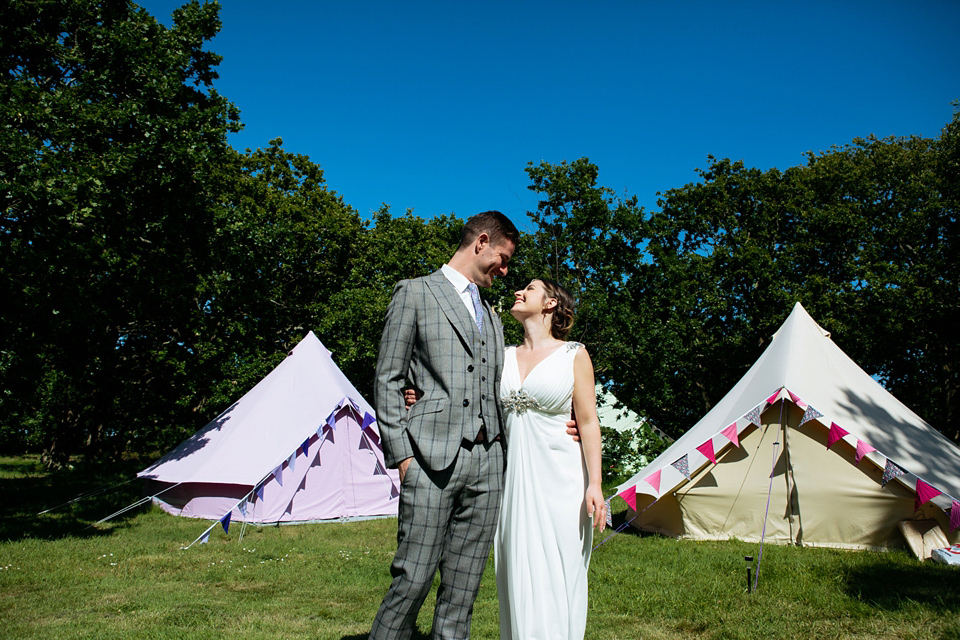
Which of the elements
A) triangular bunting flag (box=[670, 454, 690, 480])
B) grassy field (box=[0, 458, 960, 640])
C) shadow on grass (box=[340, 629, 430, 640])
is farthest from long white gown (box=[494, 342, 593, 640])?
triangular bunting flag (box=[670, 454, 690, 480])

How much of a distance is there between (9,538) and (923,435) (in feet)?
31.3

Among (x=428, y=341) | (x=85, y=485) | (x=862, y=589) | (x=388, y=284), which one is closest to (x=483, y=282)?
(x=428, y=341)

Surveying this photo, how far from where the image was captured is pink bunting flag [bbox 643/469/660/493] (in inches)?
264

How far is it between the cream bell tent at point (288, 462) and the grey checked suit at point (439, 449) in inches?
242

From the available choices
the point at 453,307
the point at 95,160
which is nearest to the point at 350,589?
the point at 453,307

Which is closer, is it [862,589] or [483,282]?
[483,282]

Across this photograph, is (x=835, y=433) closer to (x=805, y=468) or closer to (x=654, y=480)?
(x=805, y=468)

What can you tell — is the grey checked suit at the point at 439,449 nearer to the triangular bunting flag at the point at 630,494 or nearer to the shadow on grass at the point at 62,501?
the triangular bunting flag at the point at 630,494

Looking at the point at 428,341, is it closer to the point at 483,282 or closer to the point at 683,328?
the point at 483,282

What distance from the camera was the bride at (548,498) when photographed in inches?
105

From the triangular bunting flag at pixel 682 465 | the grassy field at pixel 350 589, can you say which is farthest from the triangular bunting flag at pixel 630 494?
the triangular bunting flag at pixel 682 465

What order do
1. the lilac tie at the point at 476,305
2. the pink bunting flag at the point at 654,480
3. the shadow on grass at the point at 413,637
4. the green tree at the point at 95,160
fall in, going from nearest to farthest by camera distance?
the lilac tie at the point at 476,305, the shadow on grass at the point at 413,637, the pink bunting flag at the point at 654,480, the green tree at the point at 95,160

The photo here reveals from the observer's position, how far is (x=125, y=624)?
3.79m

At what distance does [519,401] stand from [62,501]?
991cm
